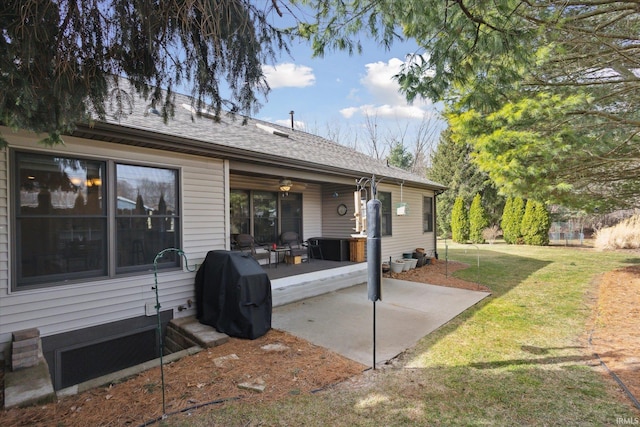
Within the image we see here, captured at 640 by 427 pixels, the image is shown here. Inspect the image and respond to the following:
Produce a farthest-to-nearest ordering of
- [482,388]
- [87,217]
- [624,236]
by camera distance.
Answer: [624,236], [87,217], [482,388]

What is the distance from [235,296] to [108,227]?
1974 millimetres

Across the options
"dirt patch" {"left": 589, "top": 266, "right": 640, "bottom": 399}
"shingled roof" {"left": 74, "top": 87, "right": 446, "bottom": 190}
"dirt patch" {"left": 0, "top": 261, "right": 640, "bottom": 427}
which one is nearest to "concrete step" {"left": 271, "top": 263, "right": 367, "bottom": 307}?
"dirt patch" {"left": 0, "top": 261, "right": 640, "bottom": 427}

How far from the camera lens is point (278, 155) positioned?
6219 mm

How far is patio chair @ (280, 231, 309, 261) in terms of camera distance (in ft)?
27.8

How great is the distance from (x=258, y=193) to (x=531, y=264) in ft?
31.3

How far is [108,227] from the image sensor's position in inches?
172

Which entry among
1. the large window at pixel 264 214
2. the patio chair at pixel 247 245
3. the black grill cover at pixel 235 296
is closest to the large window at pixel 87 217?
the black grill cover at pixel 235 296

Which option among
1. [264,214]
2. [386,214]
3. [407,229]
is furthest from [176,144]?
[407,229]

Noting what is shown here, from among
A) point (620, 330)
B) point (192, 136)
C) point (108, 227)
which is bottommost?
point (620, 330)

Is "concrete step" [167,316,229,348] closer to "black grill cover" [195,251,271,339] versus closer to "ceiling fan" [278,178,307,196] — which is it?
"black grill cover" [195,251,271,339]

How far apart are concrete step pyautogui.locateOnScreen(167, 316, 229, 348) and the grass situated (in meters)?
1.50

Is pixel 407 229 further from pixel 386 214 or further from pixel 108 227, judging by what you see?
pixel 108 227

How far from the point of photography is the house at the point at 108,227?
3760mm

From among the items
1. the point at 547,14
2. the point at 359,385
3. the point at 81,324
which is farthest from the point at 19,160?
the point at 547,14
